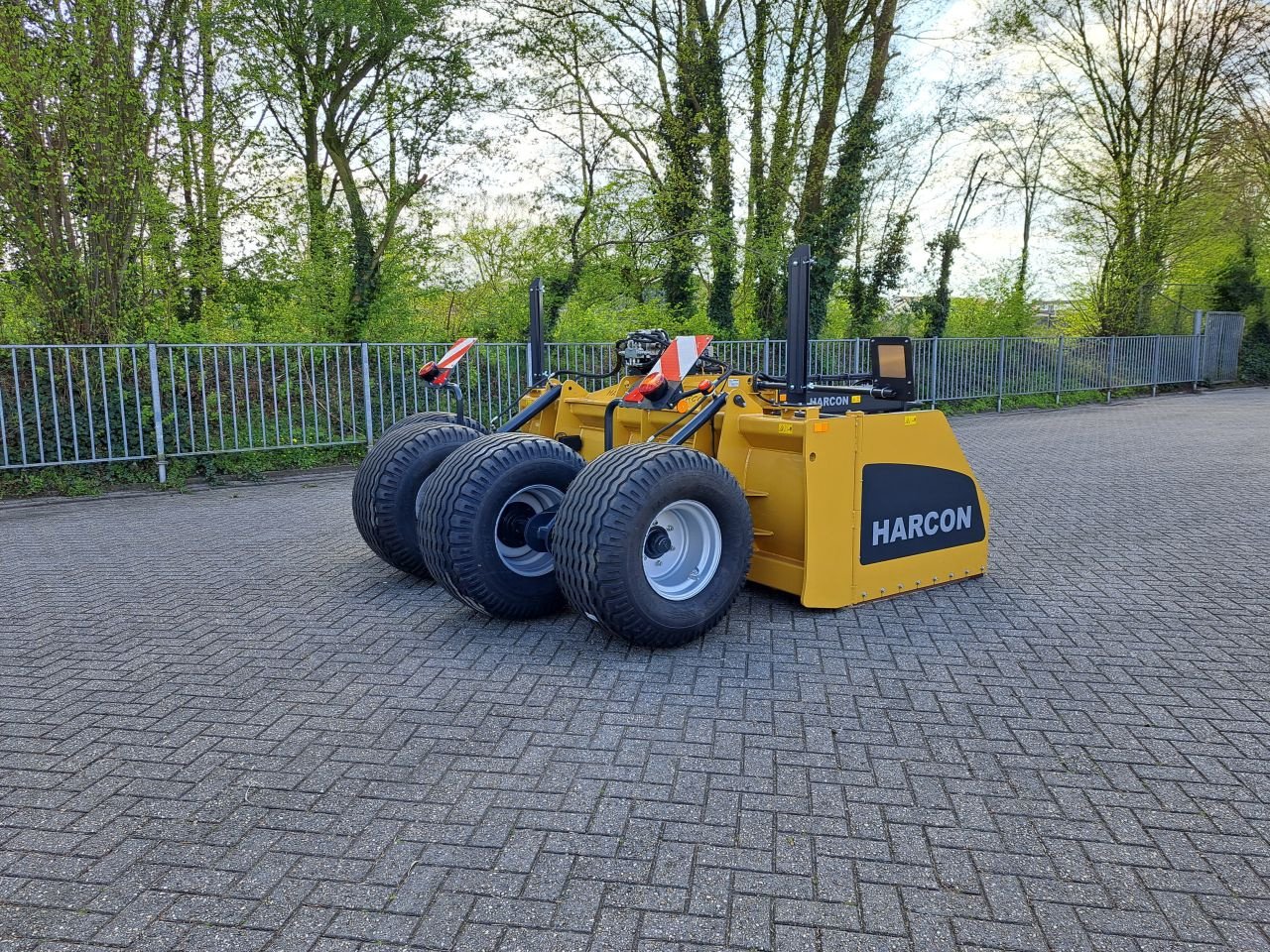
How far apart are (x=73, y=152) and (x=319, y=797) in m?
9.07

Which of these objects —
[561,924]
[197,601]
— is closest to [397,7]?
[197,601]

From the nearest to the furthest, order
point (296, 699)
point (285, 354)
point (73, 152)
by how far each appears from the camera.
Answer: point (296, 699) → point (73, 152) → point (285, 354)

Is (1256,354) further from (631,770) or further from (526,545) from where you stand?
(631,770)

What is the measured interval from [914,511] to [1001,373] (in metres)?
14.3

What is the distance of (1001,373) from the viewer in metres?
17.7

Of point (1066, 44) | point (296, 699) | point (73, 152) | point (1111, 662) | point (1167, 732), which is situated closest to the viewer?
point (1167, 732)

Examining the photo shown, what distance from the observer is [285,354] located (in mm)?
9711

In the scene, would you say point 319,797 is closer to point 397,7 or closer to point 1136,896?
point 1136,896

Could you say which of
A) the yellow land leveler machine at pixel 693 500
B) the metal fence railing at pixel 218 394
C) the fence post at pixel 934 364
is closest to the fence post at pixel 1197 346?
the fence post at pixel 934 364

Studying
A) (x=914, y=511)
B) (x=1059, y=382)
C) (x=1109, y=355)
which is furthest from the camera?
(x=1109, y=355)

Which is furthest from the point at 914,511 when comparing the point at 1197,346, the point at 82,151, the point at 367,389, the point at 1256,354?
the point at 1256,354

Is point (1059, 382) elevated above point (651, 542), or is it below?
above

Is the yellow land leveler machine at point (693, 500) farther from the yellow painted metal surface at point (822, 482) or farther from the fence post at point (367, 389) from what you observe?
the fence post at point (367, 389)

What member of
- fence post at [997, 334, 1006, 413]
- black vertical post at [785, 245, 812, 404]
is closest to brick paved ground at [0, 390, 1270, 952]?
black vertical post at [785, 245, 812, 404]
